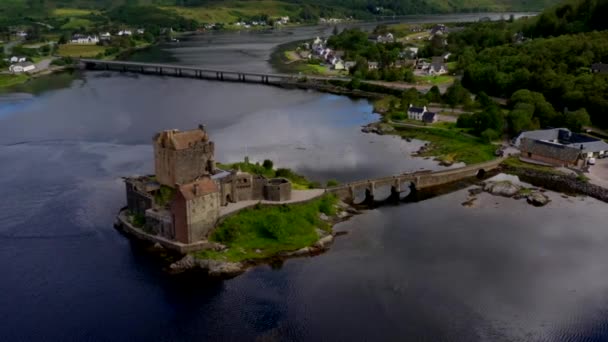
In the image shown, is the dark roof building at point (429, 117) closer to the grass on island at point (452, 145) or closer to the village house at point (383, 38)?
the grass on island at point (452, 145)

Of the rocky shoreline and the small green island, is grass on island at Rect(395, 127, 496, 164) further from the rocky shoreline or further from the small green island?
the rocky shoreline

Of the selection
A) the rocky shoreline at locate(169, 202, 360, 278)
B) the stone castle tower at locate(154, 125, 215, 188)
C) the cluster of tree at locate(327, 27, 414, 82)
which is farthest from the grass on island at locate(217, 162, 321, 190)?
the cluster of tree at locate(327, 27, 414, 82)

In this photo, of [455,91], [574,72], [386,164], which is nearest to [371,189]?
[386,164]

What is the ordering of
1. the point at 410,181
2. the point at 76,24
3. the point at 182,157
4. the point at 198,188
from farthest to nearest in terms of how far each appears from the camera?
the point at 76,24 → the point at 410,181 → the point at 182,157 → the point at 198,188

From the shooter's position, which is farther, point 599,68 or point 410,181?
point 599,68

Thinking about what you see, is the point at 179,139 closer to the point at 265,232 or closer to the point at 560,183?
the point at 265,232

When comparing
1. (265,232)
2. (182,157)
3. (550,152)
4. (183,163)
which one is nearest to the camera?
(265,232)

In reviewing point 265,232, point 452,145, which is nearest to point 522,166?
point 452,145
